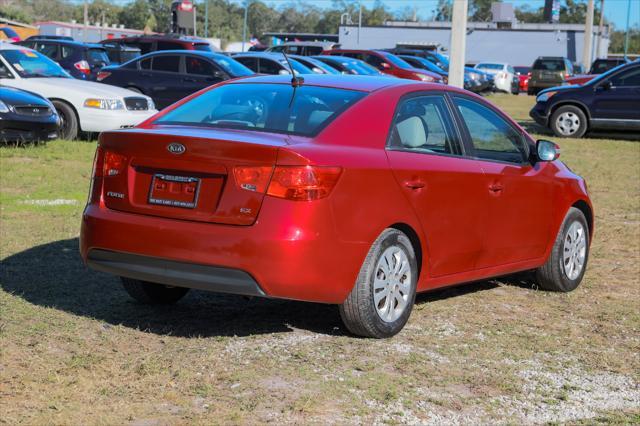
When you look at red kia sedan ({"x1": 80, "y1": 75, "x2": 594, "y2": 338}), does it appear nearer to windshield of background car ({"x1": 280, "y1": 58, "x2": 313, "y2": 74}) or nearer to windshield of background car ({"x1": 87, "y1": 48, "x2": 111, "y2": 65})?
windshield of background car ({"x1": 280, "y1": 58, "x2": 313, "y2": 74})

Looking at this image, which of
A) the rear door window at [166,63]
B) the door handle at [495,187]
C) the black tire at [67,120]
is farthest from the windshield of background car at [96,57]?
the door handle at [495,187]

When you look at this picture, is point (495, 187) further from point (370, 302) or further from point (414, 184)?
point (370, 302)

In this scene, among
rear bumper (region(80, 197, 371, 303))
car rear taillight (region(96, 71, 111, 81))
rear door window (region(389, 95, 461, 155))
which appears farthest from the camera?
car rear taillight (region(96, 71, 111, 81))

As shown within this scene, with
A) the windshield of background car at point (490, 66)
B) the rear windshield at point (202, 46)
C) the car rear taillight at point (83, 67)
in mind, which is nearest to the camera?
Answer: the car rear taillight at point (83, 67)

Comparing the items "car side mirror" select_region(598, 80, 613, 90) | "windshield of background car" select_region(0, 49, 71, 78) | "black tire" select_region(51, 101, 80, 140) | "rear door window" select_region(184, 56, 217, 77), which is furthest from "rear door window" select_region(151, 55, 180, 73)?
"car side mirror" select_region(598, 80, 613, 90)

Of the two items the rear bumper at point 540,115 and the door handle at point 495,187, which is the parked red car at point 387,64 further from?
the door handle at point 495,187

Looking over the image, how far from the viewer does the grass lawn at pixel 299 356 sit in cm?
455

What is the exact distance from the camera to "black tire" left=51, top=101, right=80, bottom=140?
620 inches

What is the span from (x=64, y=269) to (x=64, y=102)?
9.04m

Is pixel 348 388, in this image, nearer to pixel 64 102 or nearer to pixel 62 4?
pixel 64 102

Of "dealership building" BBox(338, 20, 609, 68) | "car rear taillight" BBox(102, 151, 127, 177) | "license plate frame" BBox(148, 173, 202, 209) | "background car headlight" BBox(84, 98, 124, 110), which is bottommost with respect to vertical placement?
"background car headlight" BBox(84, 98, 124, 110)

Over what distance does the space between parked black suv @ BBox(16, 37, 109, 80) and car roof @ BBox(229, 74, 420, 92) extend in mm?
20038

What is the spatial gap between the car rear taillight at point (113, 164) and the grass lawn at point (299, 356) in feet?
2.92

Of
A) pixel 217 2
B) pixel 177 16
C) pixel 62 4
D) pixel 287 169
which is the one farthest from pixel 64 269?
pixel 62 4
